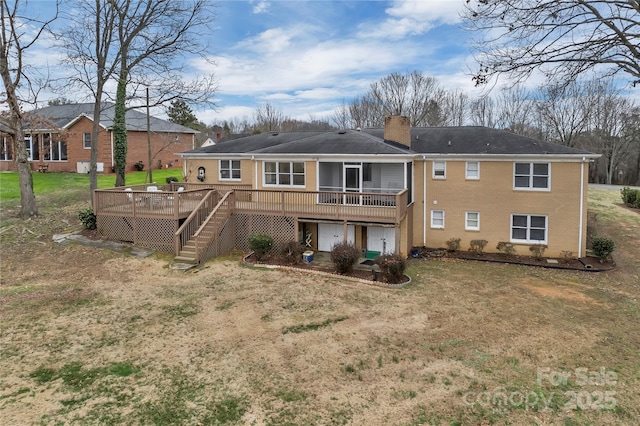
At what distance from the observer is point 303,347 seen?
29.1 ft

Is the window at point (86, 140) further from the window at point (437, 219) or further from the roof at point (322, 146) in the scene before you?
the window at point (437, 219)

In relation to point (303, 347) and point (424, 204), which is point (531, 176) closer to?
point (424, 204)

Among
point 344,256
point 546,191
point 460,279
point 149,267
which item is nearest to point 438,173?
point 546,191

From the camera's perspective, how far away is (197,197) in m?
18.0

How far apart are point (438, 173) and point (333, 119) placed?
172ft

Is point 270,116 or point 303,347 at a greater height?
point 270,116

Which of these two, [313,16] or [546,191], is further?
[313,16]

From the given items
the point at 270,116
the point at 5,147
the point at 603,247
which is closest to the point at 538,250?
the point at 603,247

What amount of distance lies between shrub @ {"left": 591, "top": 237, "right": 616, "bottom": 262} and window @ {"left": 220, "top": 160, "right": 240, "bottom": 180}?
56.4 ft

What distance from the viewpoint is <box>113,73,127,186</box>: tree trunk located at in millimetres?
23344

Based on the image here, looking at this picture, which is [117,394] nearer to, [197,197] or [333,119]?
[197,197]

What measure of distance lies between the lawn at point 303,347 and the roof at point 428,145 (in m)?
5.89

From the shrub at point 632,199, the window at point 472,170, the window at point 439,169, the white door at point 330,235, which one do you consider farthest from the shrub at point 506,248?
the shrub at point 632,199

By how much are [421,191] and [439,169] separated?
1335mm
